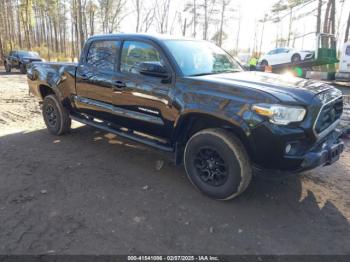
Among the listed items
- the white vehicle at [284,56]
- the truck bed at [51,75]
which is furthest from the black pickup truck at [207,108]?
the white vehicle at [284,56]

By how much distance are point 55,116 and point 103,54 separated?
1888 mm

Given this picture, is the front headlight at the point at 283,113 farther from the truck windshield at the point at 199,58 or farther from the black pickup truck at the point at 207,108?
the truck windshield at the point at 199,58

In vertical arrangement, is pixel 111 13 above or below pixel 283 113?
above

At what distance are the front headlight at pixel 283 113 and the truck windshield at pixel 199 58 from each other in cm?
120

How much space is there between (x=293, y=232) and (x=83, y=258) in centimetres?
202

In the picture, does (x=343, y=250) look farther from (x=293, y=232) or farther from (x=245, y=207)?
(x=245, y=207)

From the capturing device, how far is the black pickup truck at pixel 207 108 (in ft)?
10.2

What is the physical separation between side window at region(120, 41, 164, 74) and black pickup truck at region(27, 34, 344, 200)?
0.01m

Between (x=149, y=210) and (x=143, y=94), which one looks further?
(x=143, y=94)

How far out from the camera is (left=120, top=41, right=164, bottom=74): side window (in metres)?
4.11

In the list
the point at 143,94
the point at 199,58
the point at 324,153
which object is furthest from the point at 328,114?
the point at 143,94

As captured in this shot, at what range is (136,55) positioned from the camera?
4379 mm

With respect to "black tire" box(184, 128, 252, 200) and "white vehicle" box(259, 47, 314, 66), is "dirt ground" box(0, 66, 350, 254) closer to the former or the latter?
"black tire" box(184, 128, 252, 200)

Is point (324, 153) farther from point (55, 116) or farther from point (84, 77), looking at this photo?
point (55, 116)
